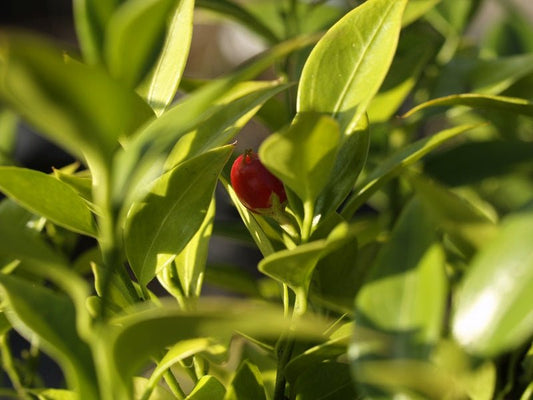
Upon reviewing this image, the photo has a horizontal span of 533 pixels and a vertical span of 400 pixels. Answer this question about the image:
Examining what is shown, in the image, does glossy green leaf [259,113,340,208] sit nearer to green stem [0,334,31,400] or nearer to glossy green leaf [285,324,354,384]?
glossy green leaf [285,324,354,384]

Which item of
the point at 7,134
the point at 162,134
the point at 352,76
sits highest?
the point at 7,134

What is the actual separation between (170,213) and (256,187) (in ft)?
0.19

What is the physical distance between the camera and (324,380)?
1.77 feet

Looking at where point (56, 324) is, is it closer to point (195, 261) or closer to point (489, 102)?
point (195, 261)

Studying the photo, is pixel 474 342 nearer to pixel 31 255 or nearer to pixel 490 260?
pixel 490 260

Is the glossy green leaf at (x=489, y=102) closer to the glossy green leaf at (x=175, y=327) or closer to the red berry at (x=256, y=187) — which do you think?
the red berry at (x=256, y=187)

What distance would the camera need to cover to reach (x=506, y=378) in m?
0.47

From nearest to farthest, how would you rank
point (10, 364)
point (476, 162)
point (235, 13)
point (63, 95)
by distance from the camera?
point (63, 95)
point (10, 364)
point (235, 13)
point (476, 162)

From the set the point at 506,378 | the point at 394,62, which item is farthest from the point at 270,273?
the point at 394,62

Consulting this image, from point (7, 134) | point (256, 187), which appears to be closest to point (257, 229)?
point (256, 187)

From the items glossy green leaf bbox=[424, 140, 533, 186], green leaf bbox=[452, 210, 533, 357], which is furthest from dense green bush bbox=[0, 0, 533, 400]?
glossy green leaf bbox=[424, 140, 533, 186]

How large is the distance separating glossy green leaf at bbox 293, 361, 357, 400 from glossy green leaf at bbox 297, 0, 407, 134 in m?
0.16

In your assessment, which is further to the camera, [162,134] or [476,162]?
[476,162]

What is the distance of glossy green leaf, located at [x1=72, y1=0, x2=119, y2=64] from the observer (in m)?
0.53
